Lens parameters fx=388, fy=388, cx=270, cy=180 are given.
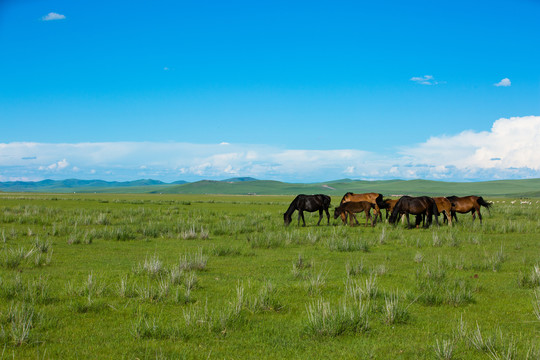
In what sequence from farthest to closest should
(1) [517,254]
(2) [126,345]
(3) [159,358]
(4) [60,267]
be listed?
(1) [517,254] → (4) [60,267] → (2) [126,345] → (3) [159,358]

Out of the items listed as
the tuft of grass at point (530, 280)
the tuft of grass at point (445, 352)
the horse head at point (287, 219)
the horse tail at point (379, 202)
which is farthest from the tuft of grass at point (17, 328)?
the horse tail at point (379, 202)

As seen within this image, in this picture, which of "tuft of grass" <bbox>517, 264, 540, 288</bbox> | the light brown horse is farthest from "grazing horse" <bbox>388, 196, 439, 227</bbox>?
"tuft of grass" <bbox>517, 264, 540, 288</bbox>

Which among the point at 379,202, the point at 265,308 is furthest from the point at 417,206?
the point at 265,308

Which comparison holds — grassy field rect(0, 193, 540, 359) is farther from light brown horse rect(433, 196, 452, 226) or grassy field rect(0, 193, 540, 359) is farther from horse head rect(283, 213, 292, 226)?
light brown horse rect(433, 196, 452, 226)

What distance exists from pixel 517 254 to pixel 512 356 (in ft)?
34.4

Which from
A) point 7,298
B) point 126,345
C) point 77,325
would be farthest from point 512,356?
point 7,298

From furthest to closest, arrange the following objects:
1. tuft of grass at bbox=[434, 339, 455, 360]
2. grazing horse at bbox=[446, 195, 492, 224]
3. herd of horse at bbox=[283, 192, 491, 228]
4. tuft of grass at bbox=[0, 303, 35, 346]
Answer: grazing horse at bbox=[446, 195, 492, 224], herd of horse at bbox=[283, 192, 491, 228], tuft of grass at bbox=[0, 303, 35, 346], tuft of grass at bbox=[434, 339, 455, 360]

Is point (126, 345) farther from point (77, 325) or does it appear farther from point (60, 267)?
point (60, 267)

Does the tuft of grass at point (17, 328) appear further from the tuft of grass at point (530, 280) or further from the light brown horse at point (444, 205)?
the light brown horse at point (444, 205)

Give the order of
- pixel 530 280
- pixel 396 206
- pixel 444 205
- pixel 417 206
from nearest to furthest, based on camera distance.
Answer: pixel 530 280 < pixel 417 206 < pixel 396 206 < pixel 444 205

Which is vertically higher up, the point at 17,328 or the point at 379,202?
the point at 379,202

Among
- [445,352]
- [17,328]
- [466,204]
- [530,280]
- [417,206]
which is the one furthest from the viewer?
[466,204]

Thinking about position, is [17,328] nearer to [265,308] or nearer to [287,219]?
[265,308]

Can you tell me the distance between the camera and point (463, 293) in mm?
7977
